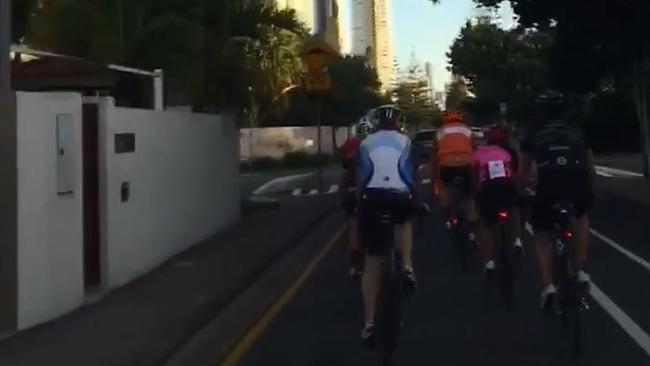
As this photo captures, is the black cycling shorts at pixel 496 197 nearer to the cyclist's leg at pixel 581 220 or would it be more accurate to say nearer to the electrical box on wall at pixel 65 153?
the cyclist's leg at pixel 581 220

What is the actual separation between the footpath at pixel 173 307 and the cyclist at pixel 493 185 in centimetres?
235

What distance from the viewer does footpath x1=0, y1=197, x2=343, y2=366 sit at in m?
10.1

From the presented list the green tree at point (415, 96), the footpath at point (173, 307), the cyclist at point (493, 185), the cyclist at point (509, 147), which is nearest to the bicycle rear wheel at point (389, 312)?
the footpath at point (173, 307)

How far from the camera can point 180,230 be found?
1861 cm

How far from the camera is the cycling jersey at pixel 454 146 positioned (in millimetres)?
15391

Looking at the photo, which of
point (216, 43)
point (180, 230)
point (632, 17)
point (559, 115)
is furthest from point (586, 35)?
point (559, 115)

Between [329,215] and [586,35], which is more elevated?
[586,35]

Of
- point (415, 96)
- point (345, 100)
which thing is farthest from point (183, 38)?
point (415, 96)

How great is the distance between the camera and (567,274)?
1002 cm

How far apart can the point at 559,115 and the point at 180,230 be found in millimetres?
9071

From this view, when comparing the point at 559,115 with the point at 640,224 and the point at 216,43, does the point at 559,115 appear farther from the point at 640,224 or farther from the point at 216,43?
the point at 216,43

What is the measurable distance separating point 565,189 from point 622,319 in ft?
6.76

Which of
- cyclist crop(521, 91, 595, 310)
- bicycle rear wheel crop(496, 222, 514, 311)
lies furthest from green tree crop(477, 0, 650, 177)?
cyclist crop(521, 91, 595, 310)

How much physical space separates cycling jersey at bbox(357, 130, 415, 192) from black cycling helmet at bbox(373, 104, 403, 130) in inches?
3.6
